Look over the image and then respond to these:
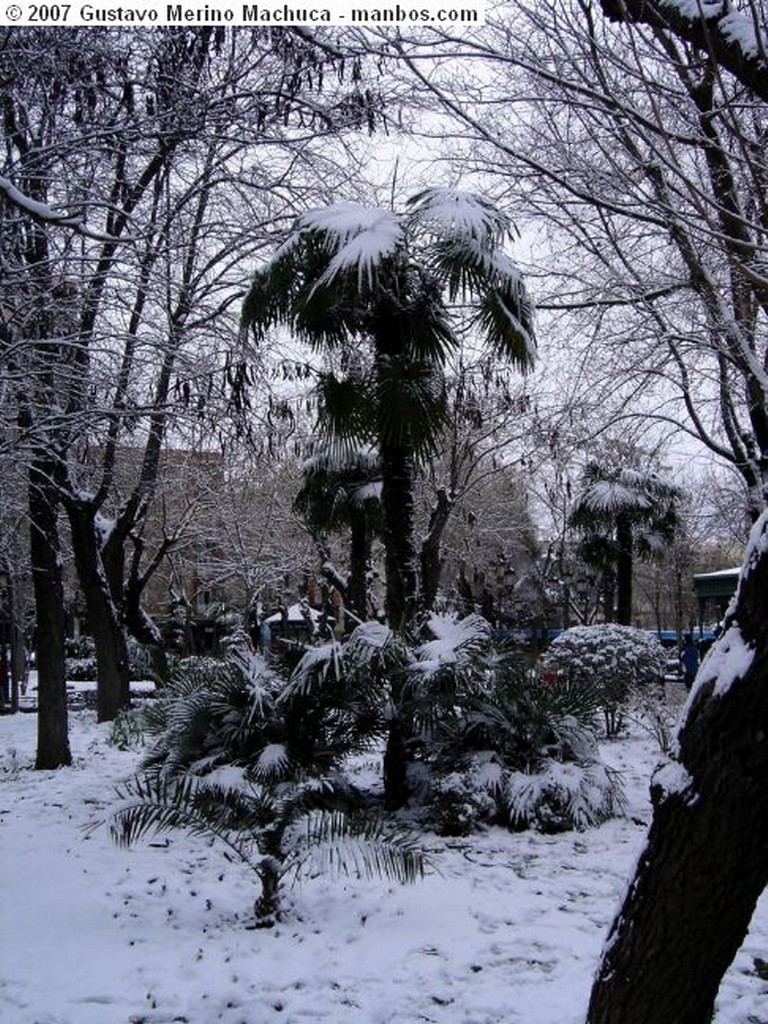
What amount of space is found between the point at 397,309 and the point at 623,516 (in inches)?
558

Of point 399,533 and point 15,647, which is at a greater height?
point 399,533

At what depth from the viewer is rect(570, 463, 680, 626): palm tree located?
20.6m

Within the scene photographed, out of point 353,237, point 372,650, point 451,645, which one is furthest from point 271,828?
point 353,237

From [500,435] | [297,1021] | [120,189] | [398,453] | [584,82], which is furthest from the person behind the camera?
[500,435]

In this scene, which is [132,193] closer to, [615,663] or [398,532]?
[398,532]

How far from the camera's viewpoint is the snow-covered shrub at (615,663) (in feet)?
39.9

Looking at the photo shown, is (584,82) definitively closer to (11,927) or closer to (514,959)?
(514,959)

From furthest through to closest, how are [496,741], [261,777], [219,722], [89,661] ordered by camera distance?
1. [89,661]
2. [496,741]
3. [219,722]
4. [261,777]

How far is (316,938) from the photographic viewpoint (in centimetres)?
492

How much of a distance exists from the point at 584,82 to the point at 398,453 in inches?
146

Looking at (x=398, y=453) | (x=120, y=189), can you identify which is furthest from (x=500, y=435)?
(x=120, y=189)

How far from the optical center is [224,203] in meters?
7.66

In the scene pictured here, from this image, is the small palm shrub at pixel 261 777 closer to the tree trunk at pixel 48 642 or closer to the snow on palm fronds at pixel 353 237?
the tree trunk at pixel 48 642

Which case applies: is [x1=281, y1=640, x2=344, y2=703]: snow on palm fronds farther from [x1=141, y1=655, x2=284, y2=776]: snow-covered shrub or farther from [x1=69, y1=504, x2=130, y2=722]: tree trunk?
[x1=69, y1=504, x2=130, y2=722]: tree trunk
